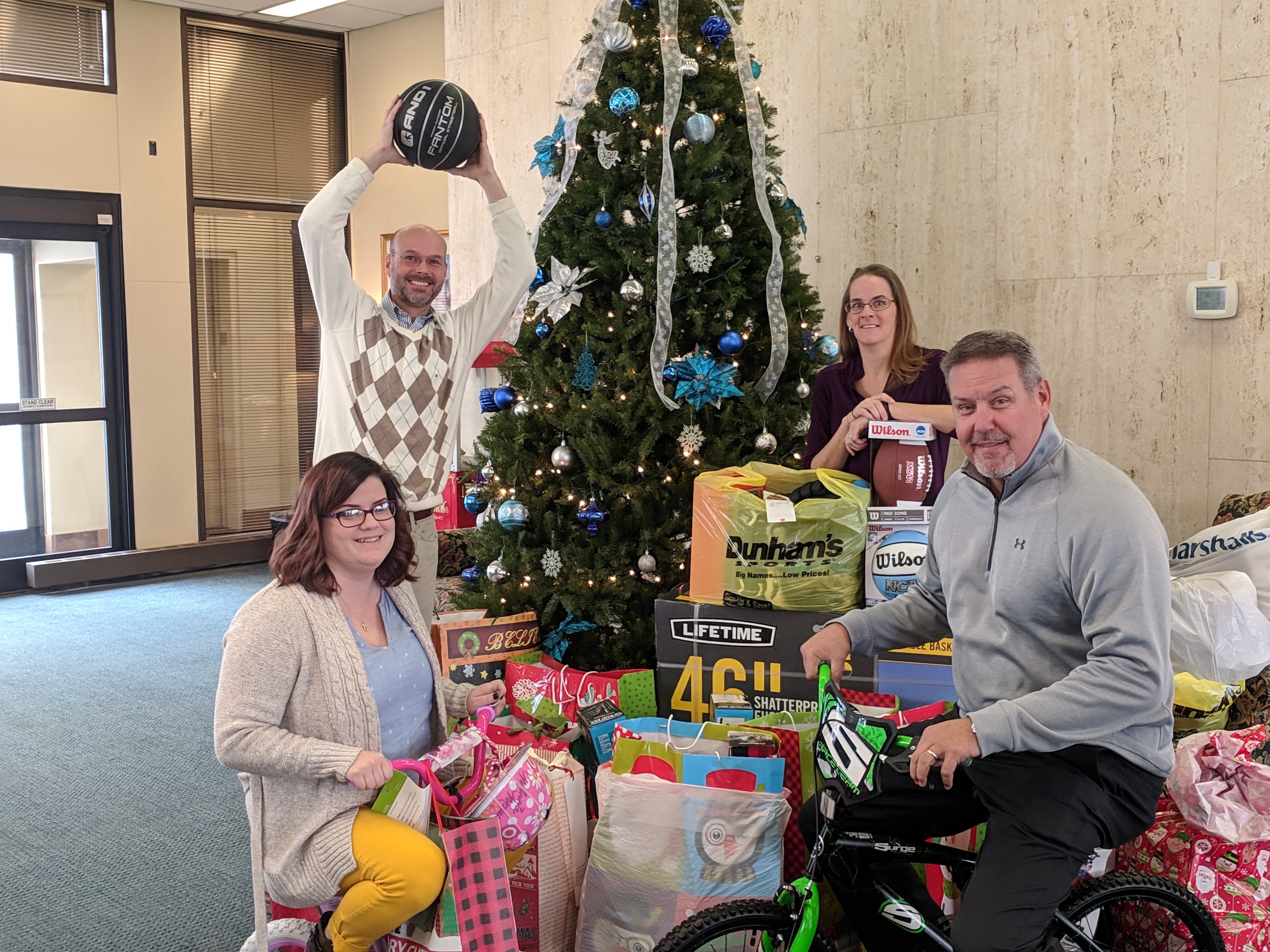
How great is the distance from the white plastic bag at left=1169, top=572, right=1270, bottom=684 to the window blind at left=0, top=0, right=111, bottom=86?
7.15 metres

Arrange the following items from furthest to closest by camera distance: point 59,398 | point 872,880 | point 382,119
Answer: point 382,119
point 59,398
point 872,880

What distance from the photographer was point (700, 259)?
3.40 m

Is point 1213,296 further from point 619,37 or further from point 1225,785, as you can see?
point 619,37

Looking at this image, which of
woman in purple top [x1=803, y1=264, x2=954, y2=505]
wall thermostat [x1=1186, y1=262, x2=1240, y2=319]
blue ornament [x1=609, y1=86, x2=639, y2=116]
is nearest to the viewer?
woman in purple top [x1=803, y1=264, x2=954, y2=505]

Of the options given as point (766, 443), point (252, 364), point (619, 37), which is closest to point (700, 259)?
point (766, 443)

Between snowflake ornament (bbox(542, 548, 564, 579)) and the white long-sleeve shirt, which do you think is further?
snowflake ornament (bbox(542, 548, 564, 579))

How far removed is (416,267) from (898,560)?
1579 millimetres

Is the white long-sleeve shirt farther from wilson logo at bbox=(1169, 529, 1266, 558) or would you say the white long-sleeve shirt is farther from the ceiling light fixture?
the ceiling light fixture

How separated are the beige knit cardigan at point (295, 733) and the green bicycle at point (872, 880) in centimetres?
70

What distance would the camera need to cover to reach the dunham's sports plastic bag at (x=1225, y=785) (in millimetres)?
2355

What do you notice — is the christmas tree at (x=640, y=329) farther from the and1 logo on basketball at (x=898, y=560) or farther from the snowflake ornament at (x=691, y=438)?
the and1 logo on basketball at (x=898, y=560)

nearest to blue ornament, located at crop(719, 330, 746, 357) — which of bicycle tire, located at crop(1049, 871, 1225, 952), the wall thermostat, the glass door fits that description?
the wall thermostat

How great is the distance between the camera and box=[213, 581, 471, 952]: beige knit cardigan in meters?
2.08

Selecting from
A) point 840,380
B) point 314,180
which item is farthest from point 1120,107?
point 314,180
